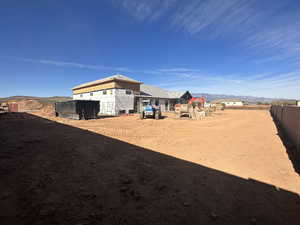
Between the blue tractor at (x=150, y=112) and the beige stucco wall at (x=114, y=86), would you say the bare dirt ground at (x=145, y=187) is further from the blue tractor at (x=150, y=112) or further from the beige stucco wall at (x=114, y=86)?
the beige stucco wall at (x=114, y=86)

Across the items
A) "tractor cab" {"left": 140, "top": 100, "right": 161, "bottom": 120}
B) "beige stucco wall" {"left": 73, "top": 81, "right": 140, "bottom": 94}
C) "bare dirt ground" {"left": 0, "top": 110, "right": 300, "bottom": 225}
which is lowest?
"bare dirt ground" {"left": 0, "top": 110, "right": 300, "bottom": 225}

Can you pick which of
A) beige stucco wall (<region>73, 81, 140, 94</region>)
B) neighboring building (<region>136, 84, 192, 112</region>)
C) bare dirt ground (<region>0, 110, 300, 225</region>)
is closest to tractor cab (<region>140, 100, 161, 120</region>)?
beige stucco wall (<region>73, 81, 140, 94</region>)

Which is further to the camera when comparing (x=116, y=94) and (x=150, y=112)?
(x=116, y=94)

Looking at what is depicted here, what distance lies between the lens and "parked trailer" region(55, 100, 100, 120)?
16.5 metres

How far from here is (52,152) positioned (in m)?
5.40

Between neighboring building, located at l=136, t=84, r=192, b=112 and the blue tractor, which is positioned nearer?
the blue tractor

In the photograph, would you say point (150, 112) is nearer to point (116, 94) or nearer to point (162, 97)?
point (116, 94)

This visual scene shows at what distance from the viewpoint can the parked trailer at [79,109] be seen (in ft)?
54.1

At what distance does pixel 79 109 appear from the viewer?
54.3 ft

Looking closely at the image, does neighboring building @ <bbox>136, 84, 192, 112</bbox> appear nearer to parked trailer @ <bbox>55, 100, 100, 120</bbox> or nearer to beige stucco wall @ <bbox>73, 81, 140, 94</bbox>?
beige stucco wall @ <bbox>73, 81, 140, 94</bbox>

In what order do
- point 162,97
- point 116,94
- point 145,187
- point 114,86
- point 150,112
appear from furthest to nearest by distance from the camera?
point 162,97, point 116,94, point 114,86, point 150,112, point 145,187

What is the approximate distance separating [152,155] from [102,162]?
1843mm

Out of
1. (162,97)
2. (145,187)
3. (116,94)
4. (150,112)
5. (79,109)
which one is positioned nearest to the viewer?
(145,187)

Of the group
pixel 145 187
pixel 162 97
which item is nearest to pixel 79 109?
pixel 145 187
